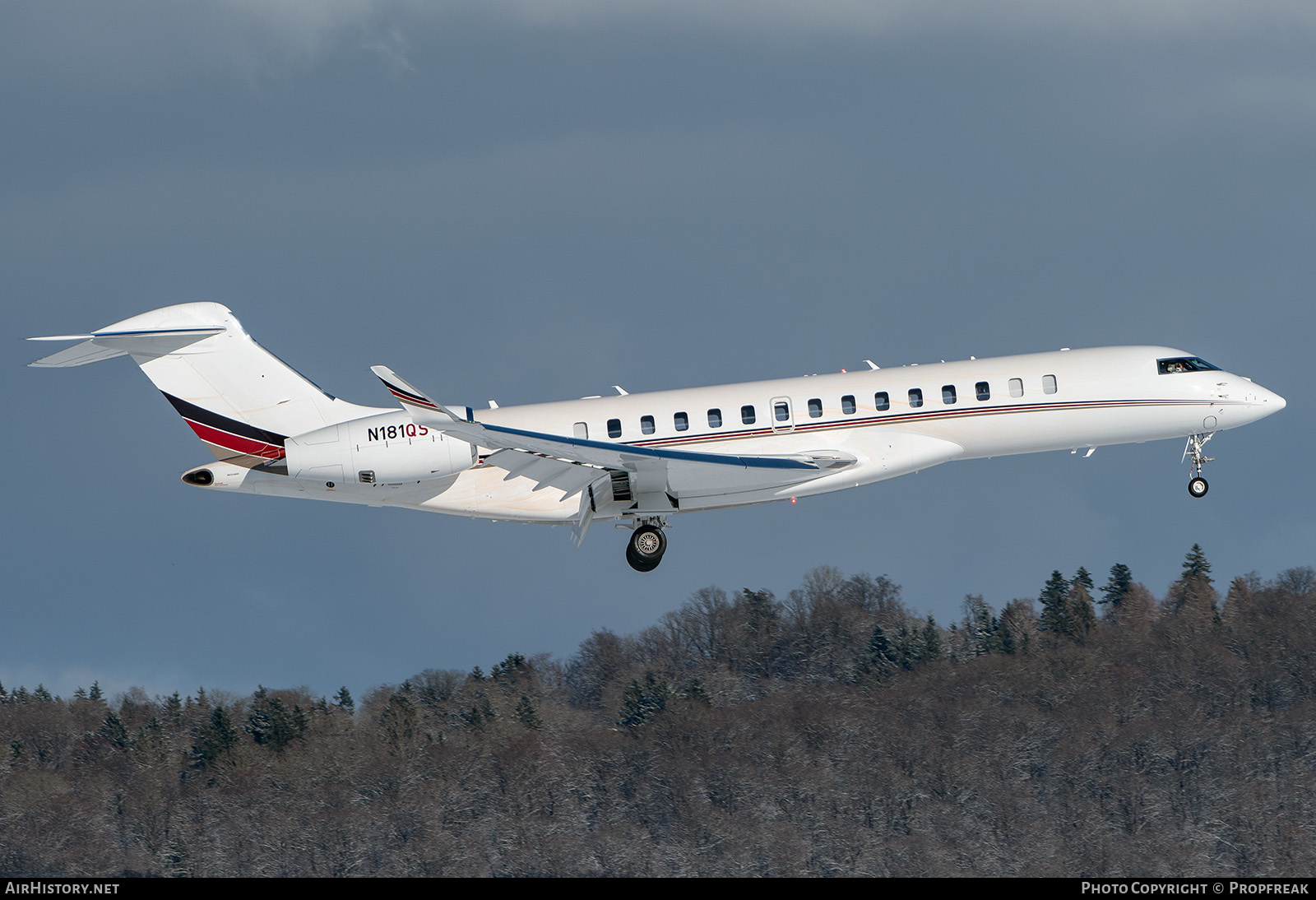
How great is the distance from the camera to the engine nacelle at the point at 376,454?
30625 millimetres

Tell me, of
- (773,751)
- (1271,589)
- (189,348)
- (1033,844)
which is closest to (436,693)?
(773,751)

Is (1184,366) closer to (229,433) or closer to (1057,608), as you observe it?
(229,433)

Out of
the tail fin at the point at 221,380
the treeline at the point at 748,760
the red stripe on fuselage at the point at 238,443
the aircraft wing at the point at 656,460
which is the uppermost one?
the tail fin at the point at 221,380

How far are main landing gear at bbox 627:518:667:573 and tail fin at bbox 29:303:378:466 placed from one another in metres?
6.72

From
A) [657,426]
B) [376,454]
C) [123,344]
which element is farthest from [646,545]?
[123,344]

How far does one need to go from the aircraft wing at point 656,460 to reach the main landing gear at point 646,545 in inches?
42.1

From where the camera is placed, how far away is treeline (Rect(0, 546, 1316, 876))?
7350 cm

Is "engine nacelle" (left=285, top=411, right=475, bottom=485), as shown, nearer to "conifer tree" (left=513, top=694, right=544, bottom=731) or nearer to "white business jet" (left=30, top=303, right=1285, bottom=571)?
"white business jet" (left=30, top=303, right=1285, bottom=571)

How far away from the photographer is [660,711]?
92938 mm

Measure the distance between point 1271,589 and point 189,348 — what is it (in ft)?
304

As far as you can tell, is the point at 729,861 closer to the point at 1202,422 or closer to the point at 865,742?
the point at 865,742

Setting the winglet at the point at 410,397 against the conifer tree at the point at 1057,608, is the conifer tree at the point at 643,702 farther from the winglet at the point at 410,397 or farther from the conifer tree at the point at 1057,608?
the winglet at the point at 410,397

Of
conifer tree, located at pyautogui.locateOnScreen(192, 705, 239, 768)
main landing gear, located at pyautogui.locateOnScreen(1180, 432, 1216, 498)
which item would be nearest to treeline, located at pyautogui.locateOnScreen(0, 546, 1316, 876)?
conifer tree, located at pyautogui.locateOnScreen(192, 705, 239, 768)

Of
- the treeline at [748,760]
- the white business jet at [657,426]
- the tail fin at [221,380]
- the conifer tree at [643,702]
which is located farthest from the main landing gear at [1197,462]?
the conifer tree at [643,702]
